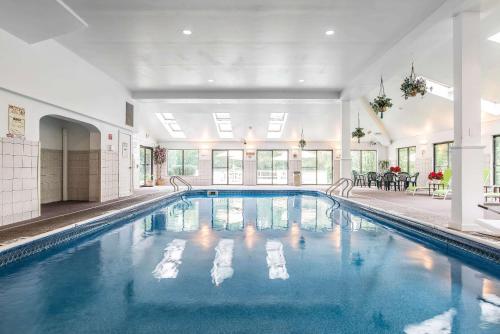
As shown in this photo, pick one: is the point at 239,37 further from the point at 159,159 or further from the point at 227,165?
the point at 227,165

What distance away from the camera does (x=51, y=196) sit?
7.71 metres

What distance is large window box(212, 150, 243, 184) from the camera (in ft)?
51.2

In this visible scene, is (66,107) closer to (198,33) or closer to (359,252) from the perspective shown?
(198,33)

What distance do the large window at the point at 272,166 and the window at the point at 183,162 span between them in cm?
314

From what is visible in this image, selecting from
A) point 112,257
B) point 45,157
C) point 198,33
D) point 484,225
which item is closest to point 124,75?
point 45,157

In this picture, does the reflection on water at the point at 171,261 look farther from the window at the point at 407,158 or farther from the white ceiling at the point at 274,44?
the window at the point at 407,158

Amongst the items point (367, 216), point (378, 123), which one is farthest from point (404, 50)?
point (378, 123)

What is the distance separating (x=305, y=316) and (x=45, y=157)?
7456 millimetres

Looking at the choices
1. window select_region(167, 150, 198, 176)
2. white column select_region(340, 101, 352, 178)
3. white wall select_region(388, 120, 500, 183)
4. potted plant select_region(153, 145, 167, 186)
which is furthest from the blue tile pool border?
window select_region(167, 150, 198, 176)

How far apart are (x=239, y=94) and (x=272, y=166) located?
6.79 metres

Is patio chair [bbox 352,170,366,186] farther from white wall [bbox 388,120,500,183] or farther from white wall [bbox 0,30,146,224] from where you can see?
white wall [bbox 0,30,146,224]

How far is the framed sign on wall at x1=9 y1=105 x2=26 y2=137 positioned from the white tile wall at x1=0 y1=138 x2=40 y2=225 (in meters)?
0.11

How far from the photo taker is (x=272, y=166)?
1571cm

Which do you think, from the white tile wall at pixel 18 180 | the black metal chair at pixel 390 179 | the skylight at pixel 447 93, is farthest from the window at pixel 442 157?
the white tile wall at pixel 18 180
